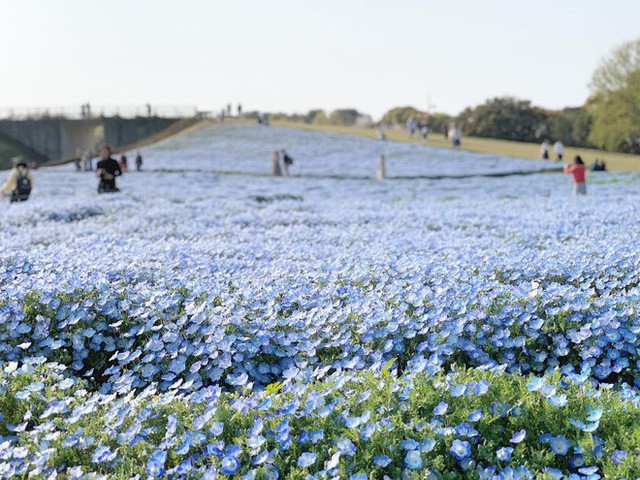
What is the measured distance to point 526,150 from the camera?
6081cm

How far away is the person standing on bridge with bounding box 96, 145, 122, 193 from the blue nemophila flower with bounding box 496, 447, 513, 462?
19.4 metres

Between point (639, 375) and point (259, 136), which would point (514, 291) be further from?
point (259, 136)

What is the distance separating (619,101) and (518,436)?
7039 centimetres

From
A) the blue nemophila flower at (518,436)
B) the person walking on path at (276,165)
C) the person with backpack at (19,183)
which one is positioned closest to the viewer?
the blue nemophila flower at (518,436)

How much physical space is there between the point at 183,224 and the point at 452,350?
34.1 feet

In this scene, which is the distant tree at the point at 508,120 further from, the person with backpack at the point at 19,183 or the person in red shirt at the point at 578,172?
the person with backpack at the point at 19,183

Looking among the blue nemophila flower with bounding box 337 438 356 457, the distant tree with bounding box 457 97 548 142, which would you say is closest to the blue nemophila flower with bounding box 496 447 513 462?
the blue nemophila flower with bounding box 337 438 356 457

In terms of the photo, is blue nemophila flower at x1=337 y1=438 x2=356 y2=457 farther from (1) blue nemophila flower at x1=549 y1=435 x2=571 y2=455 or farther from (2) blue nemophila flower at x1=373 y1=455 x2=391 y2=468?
(1) blue nemophila flower at x1=549 y1=435 x2=571 y2=455

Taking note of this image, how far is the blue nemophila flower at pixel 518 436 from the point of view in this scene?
12.5 feet

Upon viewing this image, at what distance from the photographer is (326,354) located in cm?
627


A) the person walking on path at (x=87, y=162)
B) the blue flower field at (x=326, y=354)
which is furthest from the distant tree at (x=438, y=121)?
the blue flower field at (x=326, y=354)

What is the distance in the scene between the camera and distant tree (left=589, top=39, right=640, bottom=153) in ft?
218

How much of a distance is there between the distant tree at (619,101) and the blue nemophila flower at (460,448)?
69086 millimetres

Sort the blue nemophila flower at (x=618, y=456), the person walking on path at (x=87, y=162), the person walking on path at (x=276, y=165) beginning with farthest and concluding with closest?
the person walking on path at (x=87, y=162) < the person walking on path at (x=276, y=165) < the blue nemophila flower at (x=618, y=456)
